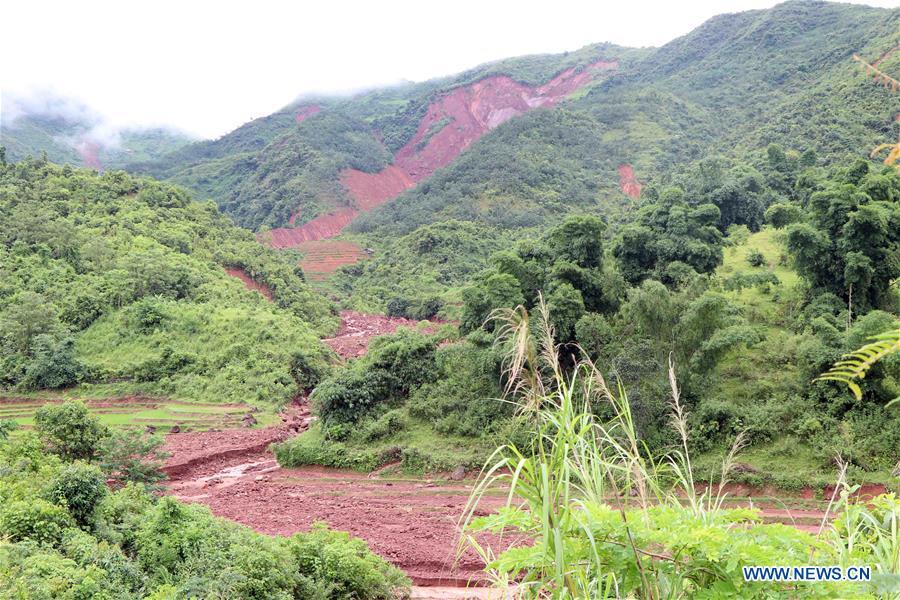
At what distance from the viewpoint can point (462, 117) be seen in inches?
3900

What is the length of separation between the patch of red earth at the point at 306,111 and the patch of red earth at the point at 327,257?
59.4 metres

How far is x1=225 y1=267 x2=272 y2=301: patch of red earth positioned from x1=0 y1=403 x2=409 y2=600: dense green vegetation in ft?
83.8

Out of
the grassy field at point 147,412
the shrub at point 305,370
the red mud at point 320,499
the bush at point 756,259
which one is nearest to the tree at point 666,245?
the bush at point 756,259

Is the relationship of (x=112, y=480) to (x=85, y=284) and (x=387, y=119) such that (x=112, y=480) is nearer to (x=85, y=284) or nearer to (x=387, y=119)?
(x=85, y=284)

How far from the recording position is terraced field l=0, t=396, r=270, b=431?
24.7 meters

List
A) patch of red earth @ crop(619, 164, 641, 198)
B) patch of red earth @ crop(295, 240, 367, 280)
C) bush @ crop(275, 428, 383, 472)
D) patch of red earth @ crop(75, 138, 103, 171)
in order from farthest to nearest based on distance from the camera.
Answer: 1. patch of red earth @ crop(75, 138, 103, 171)
2. patch of red earth @ crop(619, 164, 641, 198)
3. patch of red earth @ crop(295, 240, 367, 280)
4. bush @ crop(275, 428, 383, 472)

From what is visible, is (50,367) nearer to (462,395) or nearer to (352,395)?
(352,395)

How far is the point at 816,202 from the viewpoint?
62.8 feet

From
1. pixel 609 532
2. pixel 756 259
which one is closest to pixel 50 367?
pixel 756 259

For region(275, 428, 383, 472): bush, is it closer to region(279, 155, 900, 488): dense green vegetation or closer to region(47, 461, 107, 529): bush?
region(279, 155, 900, 488): dense green vegetation

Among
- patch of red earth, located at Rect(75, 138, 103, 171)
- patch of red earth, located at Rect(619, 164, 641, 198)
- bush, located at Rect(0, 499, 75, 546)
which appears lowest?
bush, located at Rect(0, 499, 75, 546)

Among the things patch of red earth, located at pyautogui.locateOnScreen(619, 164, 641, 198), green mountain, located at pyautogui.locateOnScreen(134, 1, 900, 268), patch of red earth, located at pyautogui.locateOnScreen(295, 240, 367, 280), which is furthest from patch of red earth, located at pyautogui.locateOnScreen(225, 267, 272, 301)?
patch of red earth, located at pyautogui.locateOnScreen(619, 164, 641, 198)

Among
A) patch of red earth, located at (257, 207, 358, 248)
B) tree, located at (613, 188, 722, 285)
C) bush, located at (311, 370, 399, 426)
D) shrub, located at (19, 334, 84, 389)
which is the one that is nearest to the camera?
bush, located at (311, 370, 399, 426)

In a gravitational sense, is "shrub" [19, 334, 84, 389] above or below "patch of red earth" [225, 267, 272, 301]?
below
